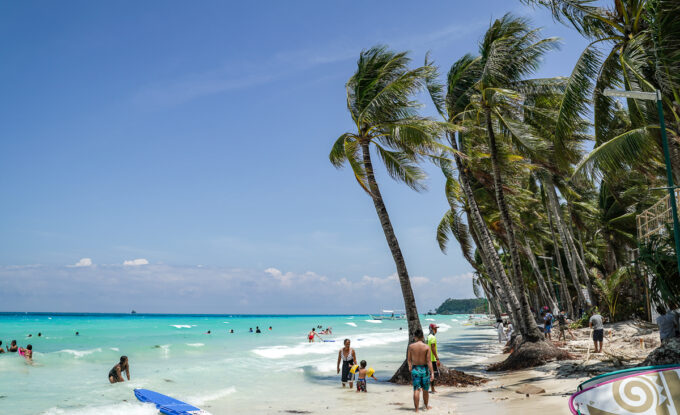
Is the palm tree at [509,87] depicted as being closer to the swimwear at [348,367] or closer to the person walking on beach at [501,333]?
the swimwear at [348,367]

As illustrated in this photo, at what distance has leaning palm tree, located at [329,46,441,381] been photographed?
12422 millimetres

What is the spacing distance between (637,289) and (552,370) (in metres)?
13.9

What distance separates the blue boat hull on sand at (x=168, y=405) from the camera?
9.51 m

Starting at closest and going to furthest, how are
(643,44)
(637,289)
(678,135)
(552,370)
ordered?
(643,44)
(678,135)
(552,370)
(637,289)

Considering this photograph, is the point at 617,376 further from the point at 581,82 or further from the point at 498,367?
the point at 498,367

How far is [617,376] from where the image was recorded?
5863 mm

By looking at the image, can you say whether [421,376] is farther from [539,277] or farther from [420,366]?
[539,277]

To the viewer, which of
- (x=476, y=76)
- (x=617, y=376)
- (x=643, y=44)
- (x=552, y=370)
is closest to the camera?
(x=617, y=376)

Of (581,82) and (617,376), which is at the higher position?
(581,82)

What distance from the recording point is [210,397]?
12.6m

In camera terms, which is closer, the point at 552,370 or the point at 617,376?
the point at 617,376

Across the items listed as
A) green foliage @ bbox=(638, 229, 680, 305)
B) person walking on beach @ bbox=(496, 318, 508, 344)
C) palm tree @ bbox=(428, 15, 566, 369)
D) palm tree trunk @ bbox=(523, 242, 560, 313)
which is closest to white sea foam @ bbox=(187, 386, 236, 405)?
palm tree @ bbox=(428, 15, 566, 369)

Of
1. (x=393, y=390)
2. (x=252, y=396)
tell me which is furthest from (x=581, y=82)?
(x=252, y=396)

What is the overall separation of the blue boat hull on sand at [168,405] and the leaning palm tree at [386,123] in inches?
220
